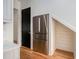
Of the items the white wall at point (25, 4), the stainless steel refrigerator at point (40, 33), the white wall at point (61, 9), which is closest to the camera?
the white wall at point (61, 9)

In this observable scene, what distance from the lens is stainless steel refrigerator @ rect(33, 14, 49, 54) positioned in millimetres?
4262

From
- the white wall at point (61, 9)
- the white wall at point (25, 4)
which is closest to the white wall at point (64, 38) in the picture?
the white wall at point (61, 9)

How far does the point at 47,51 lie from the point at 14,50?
2329 millimetres

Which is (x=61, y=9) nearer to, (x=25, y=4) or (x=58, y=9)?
(x=58, y=9)

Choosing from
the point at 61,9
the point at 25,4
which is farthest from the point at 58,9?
the point at 25,4

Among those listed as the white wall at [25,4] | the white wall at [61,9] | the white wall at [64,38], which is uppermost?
the white wall at [25,4]

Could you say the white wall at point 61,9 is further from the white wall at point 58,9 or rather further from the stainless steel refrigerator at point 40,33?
the stainless steel refrigerator at point 40,33

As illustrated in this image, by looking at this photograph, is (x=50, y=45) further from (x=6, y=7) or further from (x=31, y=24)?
(x=6, y=7)

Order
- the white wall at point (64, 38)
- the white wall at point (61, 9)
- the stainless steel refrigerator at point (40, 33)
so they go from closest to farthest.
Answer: the white wall at point (61, 9) < the white wall at point (64, 38) < the stainless steel refrigerator at point (40, 33)

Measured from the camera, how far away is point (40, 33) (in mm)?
4566

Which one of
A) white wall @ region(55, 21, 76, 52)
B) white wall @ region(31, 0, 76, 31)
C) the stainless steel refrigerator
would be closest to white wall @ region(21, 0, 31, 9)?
white wall @ region(31, 0, 76, 31)

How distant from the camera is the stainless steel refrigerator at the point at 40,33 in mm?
4262

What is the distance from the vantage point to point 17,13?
5.91m

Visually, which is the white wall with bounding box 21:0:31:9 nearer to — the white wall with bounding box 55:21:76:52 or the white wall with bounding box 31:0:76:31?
the white wall with bounding box 31:0:76:31
